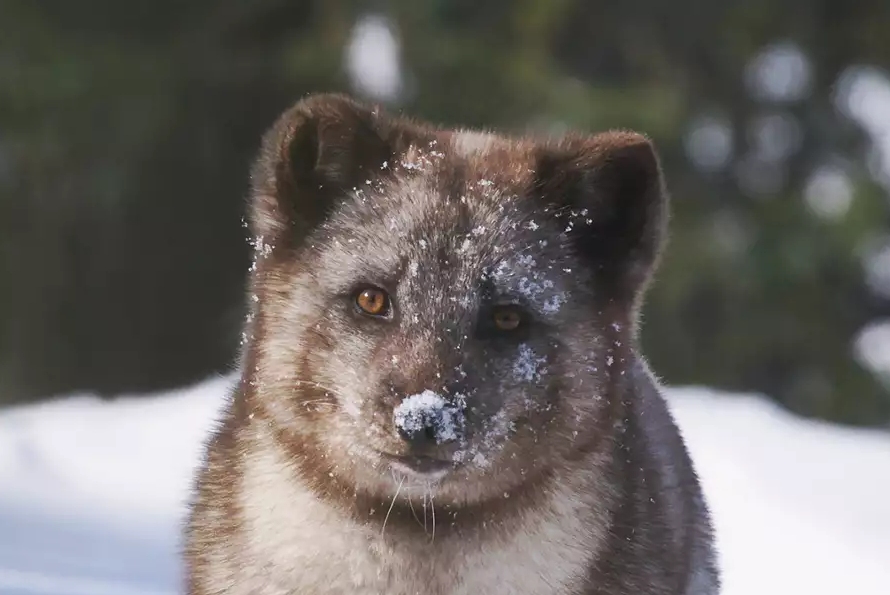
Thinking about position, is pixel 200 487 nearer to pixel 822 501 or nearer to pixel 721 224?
pixel 822 501

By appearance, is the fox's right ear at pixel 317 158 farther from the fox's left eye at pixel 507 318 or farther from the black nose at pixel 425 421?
the black nose at pixel 425 421

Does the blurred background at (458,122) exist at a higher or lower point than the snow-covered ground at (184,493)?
higher

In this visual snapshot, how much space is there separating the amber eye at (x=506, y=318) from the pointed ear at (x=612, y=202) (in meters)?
0.27

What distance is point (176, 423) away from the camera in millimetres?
6363

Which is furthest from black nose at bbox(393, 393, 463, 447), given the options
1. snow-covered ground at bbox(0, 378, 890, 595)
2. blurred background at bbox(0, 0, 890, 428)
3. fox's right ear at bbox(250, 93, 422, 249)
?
blurred background at bbox(0, 0, 890, 428)

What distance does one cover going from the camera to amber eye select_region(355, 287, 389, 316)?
2.74 meters

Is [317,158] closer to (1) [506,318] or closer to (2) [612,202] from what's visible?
(1) [506,318]

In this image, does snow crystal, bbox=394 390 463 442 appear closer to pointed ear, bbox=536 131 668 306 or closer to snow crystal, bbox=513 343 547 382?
snow crystal, bbox=513 343 547 382

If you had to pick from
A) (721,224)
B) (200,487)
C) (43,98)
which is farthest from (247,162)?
(200,487)

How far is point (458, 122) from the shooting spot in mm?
9125

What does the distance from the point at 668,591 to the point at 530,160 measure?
1009 millimetres

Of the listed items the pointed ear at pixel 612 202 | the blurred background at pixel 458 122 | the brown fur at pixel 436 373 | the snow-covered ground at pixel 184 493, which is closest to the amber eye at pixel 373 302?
the brown fur at pixel 436 373

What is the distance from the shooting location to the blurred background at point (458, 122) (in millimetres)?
9641

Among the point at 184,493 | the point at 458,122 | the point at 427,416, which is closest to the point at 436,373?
the point at 427,416
